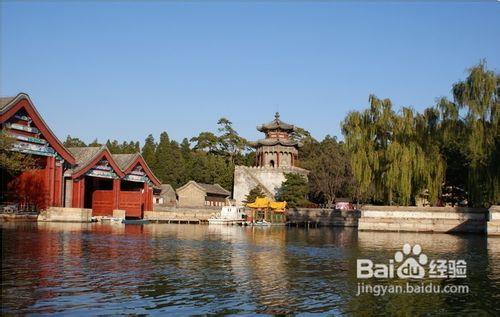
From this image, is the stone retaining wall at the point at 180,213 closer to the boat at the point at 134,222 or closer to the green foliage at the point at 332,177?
the boat at the point at 134,222

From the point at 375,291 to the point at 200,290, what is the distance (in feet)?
13.9

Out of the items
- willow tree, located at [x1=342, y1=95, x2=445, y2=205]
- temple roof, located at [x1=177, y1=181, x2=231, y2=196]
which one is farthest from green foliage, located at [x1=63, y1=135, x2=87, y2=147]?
willow tree, located at [x1=342, y1=95, x2=445, y2=205]

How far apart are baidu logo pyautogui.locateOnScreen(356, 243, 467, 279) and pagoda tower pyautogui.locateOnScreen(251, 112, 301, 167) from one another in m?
47.5

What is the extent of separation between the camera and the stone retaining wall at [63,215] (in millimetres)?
43594

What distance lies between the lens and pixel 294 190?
6069 centimetres

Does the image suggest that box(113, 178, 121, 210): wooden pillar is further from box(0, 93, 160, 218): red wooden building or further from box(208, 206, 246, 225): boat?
box(208, 206, 246, 225): boat

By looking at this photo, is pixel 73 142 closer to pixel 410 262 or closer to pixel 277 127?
pixel 277 127

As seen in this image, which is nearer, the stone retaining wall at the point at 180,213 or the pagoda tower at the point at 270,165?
the stone retaining wall at the point at 180,213

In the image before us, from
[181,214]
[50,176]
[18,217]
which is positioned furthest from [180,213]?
[18,217]

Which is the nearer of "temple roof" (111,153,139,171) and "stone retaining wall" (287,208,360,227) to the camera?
"stone retaining wall" (287,208,360,227)

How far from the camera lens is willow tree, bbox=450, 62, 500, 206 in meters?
37.2

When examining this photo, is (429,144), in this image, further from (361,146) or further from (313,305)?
(313,305)

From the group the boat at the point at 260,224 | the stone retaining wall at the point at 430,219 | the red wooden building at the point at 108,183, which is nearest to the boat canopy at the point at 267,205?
the boat at the point at 260,224

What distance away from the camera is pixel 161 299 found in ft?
39.5
